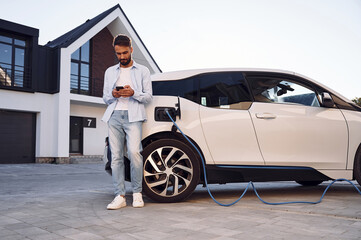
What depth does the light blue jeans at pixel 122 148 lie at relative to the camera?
3697 mm

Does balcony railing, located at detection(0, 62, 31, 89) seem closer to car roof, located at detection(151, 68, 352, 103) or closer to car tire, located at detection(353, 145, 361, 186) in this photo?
car roof, located at detection(151, 68, 352, 103)

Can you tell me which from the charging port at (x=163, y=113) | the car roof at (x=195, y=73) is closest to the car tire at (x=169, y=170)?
the charging port at (x=163, y=113)

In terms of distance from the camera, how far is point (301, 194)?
4.62m

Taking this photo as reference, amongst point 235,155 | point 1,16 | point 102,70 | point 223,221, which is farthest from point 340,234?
point 102,70

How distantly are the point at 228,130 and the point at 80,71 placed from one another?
1592 centimetres

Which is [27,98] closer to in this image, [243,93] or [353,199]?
[243,93]

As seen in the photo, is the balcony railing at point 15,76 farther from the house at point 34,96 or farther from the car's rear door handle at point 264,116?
the car's rear door handle at point 264,116

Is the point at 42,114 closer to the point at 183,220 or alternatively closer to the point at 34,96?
the point at 34,96

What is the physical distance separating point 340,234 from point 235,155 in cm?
170

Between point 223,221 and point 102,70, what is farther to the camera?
point 102,70

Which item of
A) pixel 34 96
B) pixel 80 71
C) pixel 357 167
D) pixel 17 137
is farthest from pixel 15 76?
pixel 357 167

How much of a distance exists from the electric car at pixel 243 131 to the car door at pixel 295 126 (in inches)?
0.5

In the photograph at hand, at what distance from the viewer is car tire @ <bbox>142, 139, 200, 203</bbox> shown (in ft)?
12.5

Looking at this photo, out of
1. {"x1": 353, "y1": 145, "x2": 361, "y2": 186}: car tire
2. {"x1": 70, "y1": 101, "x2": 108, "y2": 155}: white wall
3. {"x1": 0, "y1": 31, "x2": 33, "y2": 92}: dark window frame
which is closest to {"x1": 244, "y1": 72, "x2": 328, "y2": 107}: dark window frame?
{"x1": 353, "y1": 145, "x2": 361, "y2": 186}: car tire
